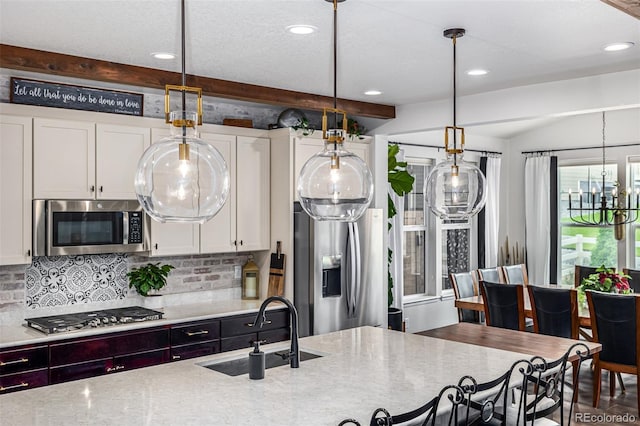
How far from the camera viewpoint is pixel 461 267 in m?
7.91

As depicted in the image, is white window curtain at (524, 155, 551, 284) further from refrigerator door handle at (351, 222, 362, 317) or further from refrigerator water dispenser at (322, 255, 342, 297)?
refrigerator water dispenser at (322, 255, 342, 297)

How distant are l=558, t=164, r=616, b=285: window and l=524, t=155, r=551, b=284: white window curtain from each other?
19 centimetres

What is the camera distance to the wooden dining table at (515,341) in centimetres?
367

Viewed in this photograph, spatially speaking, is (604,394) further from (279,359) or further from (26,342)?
(26,342)

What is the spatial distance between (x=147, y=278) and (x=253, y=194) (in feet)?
3.79

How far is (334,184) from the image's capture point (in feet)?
8.09

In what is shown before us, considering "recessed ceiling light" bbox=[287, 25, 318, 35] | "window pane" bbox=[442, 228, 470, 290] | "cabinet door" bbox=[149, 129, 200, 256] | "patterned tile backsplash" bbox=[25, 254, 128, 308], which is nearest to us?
"recessed ceiling light" bbox=[287, 25, 318, 35]

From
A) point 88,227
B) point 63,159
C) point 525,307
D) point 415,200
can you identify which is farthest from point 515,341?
point 415,200

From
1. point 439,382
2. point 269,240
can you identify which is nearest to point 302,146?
point 269,240

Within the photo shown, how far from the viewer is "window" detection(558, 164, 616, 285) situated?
7.41 metres

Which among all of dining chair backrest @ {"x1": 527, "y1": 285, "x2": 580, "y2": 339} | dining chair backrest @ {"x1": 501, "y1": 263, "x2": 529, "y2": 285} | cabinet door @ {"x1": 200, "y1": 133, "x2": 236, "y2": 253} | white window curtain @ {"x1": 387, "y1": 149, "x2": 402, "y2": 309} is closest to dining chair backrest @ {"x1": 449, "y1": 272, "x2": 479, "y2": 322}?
dining chair backrest @ {"x1": 501, "y1": 263, "x2": 529, "y2": 285}

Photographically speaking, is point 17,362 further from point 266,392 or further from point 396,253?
point 396,253

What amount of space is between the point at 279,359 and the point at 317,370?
0.37 metres

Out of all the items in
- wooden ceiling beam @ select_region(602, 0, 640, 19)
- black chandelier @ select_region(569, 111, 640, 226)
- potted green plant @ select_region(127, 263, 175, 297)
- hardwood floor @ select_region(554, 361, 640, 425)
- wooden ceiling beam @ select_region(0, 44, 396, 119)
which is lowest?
hardwood floor @ select_region(554, 361, 640, 425)
